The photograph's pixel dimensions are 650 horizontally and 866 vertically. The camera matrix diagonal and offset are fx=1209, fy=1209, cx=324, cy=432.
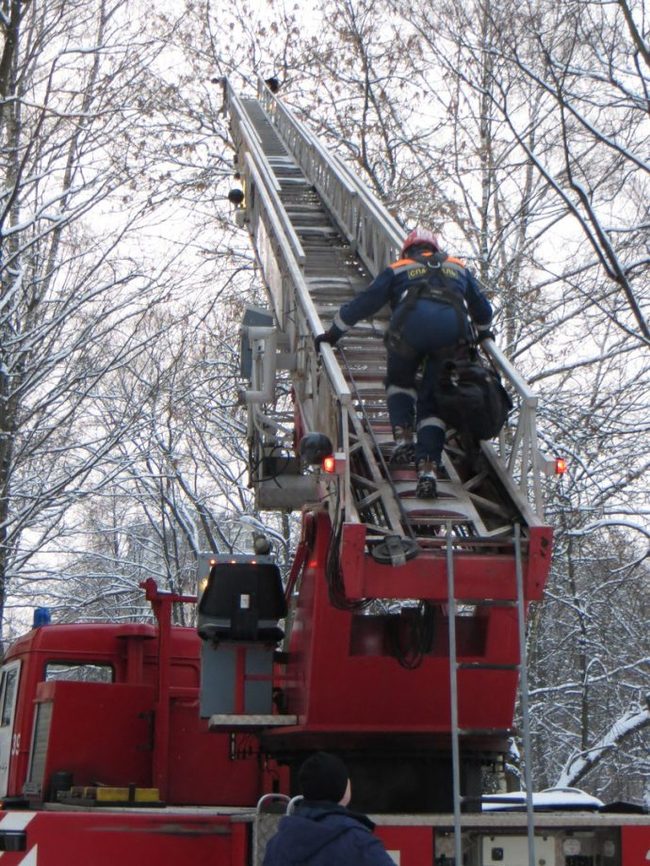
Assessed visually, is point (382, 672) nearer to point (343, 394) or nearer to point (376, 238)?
point (343, 394)

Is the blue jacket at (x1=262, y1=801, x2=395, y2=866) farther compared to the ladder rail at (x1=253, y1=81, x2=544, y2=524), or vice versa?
the ladder rail at (x1=253, y1=81, x2=544, y2=524)

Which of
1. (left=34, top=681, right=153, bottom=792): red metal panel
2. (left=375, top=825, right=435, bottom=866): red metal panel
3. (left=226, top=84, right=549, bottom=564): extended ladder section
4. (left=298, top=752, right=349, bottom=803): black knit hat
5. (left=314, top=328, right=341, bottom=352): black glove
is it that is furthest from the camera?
(left=34, top=681, right=153, bottom=792): red metal panel

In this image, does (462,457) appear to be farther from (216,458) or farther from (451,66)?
(216,458)

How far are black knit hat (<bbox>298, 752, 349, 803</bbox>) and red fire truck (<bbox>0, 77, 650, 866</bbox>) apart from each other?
1.51 meters

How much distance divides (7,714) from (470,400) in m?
4.25

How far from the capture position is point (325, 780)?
4.04m

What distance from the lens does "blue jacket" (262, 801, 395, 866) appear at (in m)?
3.88

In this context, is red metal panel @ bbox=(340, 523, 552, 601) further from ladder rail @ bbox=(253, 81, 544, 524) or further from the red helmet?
the red helmet

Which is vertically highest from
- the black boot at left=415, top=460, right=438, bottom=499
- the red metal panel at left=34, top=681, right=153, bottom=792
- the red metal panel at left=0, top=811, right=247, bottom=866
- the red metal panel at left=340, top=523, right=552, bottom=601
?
the black boot at left=415, top=460, right=438, bottom=499

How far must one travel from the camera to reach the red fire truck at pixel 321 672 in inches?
235

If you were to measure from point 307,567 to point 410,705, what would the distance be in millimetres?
980

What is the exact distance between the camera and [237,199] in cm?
1349

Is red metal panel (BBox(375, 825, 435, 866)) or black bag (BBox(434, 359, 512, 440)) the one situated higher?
black bag (BBox(434, 359, 512, 440))

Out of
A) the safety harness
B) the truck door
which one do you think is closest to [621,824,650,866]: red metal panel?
the safety harness
